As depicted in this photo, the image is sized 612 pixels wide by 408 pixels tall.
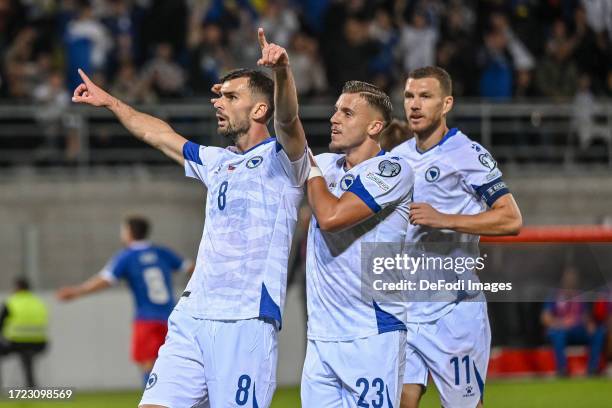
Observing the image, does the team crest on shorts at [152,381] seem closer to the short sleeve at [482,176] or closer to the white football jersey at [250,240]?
the white football jersey at [250,240]

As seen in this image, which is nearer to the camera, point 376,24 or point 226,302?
point 226,302

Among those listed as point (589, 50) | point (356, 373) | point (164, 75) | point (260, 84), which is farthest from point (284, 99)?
point (589, 50)

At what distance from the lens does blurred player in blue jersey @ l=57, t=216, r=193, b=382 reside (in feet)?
42.8

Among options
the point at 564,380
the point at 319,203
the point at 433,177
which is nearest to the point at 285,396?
the point at 564,380

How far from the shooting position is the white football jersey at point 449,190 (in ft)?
25.1

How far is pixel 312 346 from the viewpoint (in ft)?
22.9

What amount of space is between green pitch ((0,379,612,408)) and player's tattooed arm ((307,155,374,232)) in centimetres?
627

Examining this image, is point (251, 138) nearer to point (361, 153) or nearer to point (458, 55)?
point (361, 153)

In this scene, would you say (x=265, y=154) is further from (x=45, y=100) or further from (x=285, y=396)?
(x=45, y=100)

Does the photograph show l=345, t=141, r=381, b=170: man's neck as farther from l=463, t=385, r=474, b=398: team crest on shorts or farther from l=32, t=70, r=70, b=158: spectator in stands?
l=32, t=70, r=70, b=158: spectator in stands

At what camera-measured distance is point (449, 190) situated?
7723 millimetres

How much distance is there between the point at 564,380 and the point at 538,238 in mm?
2185

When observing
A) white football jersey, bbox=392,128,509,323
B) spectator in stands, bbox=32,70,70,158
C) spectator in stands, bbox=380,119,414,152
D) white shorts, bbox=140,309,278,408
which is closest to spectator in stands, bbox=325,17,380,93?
spectator in stands, bbox=32,70,70,158

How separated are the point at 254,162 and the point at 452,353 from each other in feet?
5.98
